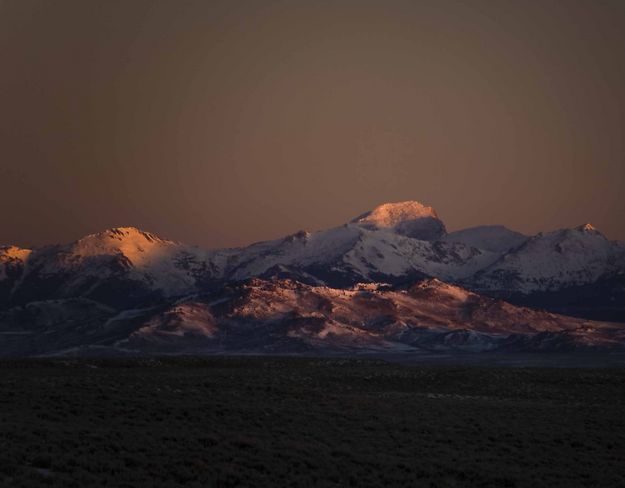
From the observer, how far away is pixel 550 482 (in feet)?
139

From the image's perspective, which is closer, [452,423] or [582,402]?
[452,423]

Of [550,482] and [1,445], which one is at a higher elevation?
[1,445]

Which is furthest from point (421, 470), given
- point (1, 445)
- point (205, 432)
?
point (1, 445)

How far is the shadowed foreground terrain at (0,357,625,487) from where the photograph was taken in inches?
1505

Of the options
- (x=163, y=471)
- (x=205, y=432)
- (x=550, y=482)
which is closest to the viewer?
(x=163, y=471)

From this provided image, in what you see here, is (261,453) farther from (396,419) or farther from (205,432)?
(396,419)

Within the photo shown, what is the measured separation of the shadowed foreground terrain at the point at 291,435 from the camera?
3823 centimetres

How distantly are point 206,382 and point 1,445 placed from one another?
117 feet

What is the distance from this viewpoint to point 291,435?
1923 inches

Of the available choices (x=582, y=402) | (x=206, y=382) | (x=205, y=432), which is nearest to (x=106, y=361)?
(x=206, y=382)

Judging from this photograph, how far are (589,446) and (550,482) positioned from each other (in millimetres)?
10934

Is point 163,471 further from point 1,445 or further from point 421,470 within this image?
point 421,470

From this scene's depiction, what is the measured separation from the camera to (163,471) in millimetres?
37438

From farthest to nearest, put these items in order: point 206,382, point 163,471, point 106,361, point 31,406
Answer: point 106,361
point 206,382
point 31,406
point 163,471
